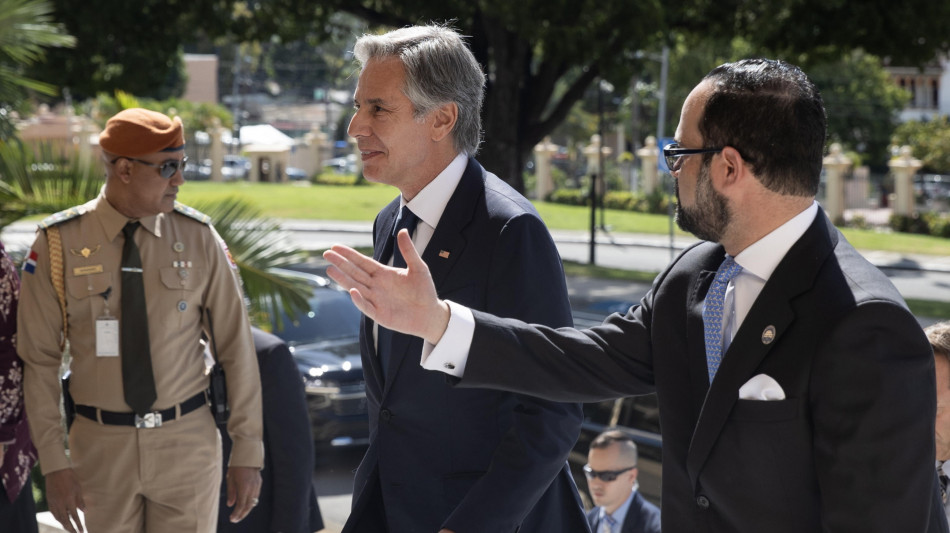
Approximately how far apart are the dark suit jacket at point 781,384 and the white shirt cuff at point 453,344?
2 centimetres

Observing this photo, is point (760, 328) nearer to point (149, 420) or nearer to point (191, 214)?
point (149, 420)

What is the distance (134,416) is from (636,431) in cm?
376

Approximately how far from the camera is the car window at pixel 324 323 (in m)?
8.97

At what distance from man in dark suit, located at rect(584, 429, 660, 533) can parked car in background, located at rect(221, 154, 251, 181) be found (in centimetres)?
4172

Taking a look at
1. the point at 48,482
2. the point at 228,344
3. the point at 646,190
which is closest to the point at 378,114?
the point at 228,344

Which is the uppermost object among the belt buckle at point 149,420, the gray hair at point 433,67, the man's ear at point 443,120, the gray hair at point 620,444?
the gray hair at point 433,67

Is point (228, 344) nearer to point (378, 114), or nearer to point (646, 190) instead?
point (378, 114)

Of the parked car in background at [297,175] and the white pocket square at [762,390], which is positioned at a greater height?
the white pocket square at [762,390]

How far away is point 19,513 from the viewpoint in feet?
12.4

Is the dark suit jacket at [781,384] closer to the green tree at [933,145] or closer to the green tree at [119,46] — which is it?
the green tree at [119,46]

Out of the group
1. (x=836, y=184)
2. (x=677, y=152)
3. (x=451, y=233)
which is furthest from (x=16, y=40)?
(x=836, y=184)

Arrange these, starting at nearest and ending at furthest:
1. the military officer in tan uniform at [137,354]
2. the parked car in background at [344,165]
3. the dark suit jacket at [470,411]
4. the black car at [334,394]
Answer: the dark suit jacket at [470,411]
the military officer in tan uniform at [137,354]
the black car at [334,394]
the parked car in background at [344,165]

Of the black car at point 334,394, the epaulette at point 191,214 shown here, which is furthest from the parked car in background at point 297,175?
the epaulette at point 191,214

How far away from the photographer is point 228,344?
152 inches
